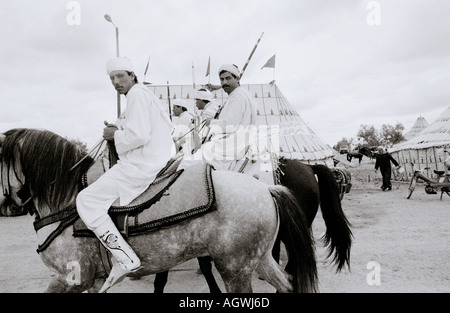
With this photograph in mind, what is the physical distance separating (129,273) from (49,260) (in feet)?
2.32

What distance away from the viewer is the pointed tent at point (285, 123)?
17672 millimetres

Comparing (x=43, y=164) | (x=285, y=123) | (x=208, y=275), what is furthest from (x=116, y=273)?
(x=285, y=123)

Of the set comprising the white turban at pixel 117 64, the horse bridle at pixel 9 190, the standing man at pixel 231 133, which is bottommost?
the horse bridle at pixel 9 190

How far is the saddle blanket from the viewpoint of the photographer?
3057mm

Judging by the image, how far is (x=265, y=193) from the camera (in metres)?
3.25

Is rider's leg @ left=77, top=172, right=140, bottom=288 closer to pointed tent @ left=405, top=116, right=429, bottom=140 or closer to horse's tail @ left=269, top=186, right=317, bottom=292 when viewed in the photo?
horse's tail @ left=269, top=186, right=317, bottom=292

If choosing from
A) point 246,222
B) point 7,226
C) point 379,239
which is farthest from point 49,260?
point 7,226

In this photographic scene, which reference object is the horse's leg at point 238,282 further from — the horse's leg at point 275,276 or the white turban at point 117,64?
the white turban at point 117,64

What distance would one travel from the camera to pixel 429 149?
20922 millimetres

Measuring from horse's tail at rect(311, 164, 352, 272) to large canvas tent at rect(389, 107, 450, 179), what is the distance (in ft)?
56.8

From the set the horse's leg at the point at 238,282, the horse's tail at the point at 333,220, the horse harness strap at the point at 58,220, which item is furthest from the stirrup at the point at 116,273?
the horse's tail at the point at 333,220

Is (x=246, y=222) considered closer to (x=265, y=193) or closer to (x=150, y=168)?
(x=265, y=193)

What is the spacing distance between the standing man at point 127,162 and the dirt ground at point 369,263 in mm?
2375

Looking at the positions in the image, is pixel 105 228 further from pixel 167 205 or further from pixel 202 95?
pixel 202 95
